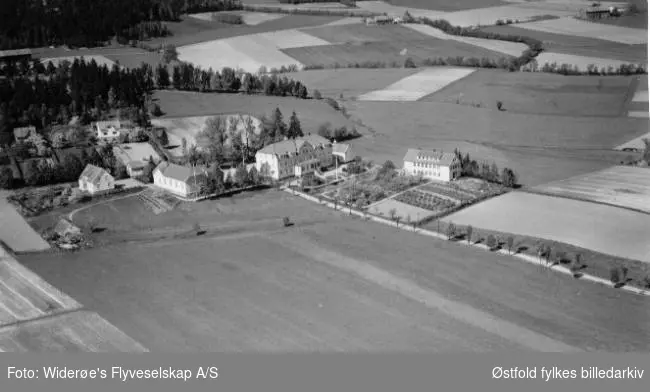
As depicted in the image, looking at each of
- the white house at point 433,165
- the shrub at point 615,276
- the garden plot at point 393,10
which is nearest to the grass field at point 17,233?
the white house at point 433,165

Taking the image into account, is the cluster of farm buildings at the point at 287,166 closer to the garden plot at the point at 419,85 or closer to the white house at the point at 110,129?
the white house at the point at 110,129

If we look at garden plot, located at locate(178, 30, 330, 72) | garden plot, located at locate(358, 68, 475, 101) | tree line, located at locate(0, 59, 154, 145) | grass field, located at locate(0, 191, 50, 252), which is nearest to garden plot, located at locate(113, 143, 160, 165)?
tree line, located at locate(0, 59, 154, 145)

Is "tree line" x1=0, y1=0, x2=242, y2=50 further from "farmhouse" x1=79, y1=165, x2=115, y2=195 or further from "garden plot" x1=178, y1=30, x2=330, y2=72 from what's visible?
"farmhouse" x1=79, y1=165, x2=115, y2=195

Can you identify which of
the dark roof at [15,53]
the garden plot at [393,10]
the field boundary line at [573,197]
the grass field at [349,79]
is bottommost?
the field boundary line at [573,197]

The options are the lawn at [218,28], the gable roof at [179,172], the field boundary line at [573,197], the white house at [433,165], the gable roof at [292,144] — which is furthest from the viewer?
the lawn at [218,28]

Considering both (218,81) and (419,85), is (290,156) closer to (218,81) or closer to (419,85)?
(218,81)

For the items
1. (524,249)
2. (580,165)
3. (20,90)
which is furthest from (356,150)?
(20,90)

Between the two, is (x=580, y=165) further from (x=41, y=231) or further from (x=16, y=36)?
(x=16, y=36)

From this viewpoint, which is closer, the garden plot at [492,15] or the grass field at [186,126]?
the grass field at [186,126]
